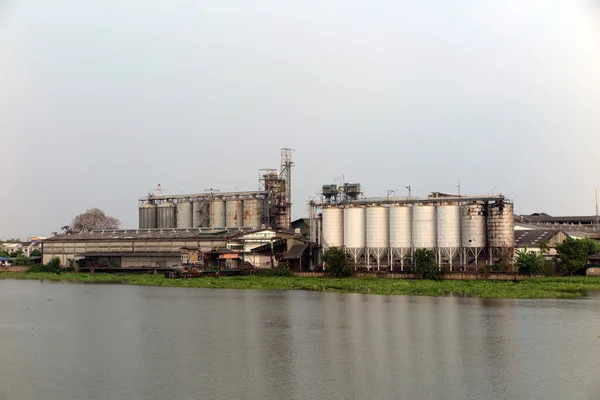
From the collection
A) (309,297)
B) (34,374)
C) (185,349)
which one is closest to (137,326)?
(185,349)

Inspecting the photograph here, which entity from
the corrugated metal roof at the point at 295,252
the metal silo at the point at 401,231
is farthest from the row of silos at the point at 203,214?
the metal silo at the point at 401,231

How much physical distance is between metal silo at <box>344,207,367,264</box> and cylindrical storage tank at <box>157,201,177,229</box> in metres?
32.7

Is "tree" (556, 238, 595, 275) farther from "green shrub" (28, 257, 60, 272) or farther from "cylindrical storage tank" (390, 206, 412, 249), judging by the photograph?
"green shrub" (28, 257, 60, 272)

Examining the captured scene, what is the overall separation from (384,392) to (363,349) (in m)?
7.34

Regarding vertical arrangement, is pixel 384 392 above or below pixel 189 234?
below

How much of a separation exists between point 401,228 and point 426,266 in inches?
238

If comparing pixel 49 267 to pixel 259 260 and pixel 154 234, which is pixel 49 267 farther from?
pixel 259 260

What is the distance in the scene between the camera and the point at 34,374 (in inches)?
1070

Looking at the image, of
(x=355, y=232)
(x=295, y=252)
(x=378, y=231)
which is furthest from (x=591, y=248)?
(x=295, y=252)

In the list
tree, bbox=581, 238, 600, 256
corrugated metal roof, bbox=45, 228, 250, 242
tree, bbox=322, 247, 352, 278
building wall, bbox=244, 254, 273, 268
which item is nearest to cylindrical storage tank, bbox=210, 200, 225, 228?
corrugated metal roof, bbox=45, 228, 250, 242

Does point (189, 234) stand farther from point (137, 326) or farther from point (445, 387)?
point (445, 387)

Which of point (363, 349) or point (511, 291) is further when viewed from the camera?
point (511, 291)

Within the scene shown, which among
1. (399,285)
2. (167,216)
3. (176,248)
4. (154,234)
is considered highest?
(167,216)

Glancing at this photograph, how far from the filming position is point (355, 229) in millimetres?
74000
